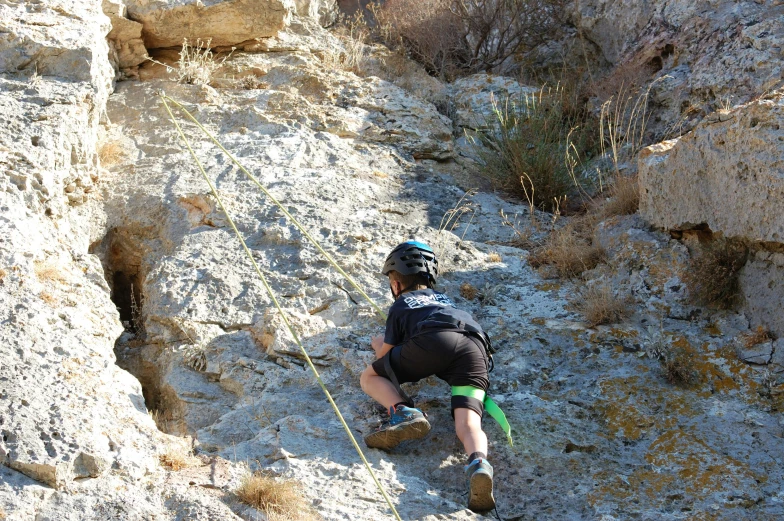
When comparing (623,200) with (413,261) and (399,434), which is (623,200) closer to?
(413,261)

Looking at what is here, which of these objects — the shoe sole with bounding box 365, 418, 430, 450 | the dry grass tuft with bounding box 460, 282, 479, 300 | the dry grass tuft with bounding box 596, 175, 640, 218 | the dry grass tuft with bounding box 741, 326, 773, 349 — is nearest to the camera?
the shoe sole with bounding box 365, 418, 430, 450

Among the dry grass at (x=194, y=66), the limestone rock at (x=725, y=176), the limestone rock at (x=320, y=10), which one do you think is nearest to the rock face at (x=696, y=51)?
the limestone rock at (x=725, y=176)

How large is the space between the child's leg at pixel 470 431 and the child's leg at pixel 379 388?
1.07ft

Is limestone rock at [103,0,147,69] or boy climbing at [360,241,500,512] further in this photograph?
limestone rock at [103,0,147,69]

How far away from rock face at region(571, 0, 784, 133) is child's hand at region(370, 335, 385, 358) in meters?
3.26

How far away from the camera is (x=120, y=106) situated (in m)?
6.80

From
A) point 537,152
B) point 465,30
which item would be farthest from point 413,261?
point 465,30

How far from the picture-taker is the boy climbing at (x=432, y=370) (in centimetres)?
383

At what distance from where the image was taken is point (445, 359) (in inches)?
164

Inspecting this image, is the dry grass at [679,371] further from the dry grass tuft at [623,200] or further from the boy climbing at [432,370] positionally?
the dry grass tuft at [623,200]

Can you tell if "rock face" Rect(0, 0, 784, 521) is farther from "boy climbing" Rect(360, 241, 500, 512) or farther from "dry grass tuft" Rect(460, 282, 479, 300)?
"boy climbing" Rect(360, 241, 500, 512)

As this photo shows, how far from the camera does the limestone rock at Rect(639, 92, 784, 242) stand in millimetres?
4605

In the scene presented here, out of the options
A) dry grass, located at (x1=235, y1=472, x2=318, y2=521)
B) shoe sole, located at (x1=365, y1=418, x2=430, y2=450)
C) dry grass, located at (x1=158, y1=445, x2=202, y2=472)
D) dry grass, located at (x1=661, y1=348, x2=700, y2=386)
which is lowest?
dry grass, located at (x1=158, y1=445, x2=202, y2=472)

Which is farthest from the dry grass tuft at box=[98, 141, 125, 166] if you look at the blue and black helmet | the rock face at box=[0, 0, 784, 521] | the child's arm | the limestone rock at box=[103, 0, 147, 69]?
the child's arm
